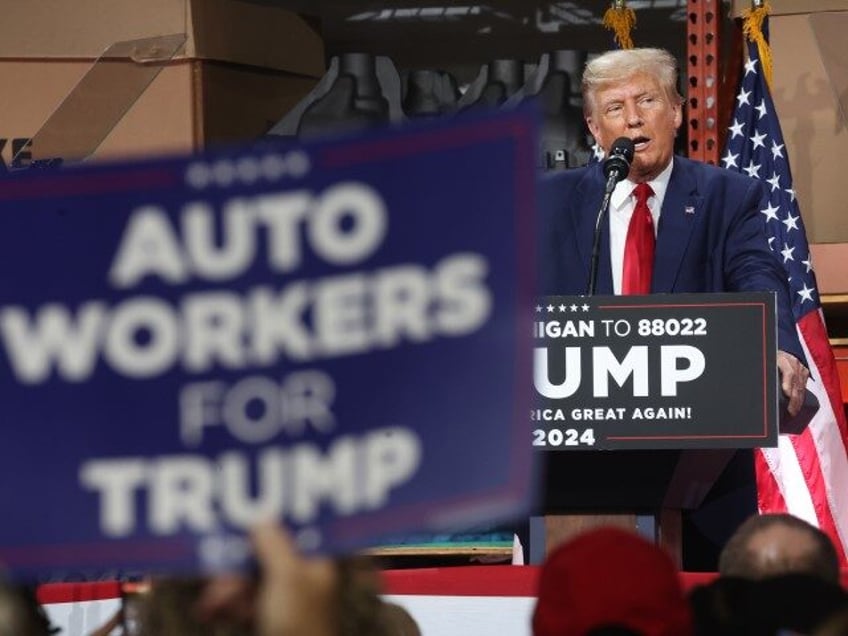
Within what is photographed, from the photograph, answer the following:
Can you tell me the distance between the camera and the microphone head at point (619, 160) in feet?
14.7

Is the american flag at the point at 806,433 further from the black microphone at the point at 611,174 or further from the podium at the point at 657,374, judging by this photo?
the podium at the point at 657,374

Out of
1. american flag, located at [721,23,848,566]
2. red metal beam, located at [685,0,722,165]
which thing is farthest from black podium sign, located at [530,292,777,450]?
red metal beam, located at [685,0,722,165]

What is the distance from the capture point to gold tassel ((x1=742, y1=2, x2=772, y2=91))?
6.99 metres

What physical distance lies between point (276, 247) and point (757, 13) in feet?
16.5

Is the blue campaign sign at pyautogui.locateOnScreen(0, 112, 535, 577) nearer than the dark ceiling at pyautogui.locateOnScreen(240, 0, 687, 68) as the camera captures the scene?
Yes

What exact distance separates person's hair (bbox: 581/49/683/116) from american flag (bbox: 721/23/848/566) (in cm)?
131

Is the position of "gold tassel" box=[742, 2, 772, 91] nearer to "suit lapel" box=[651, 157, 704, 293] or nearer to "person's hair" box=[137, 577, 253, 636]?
"suit lapel" box=[651, 157, 704, 293]

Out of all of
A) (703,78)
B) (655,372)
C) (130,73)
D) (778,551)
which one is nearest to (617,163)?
(655,372)

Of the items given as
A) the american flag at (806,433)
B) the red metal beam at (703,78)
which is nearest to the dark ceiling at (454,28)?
the red metal beam at (703,78)

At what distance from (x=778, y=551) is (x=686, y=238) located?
2055 mm

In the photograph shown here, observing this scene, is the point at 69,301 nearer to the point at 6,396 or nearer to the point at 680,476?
the point at 6,396

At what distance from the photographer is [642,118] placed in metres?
5.17

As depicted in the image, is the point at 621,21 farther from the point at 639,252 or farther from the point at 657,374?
the point at 657,374

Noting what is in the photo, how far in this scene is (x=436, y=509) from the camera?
7.09ft
